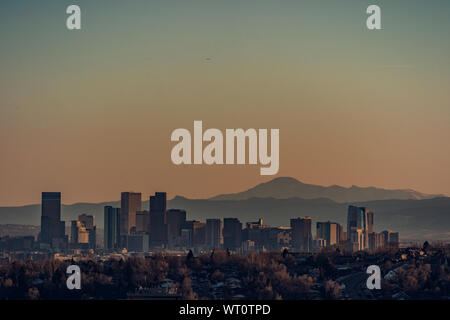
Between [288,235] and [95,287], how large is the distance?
304ft

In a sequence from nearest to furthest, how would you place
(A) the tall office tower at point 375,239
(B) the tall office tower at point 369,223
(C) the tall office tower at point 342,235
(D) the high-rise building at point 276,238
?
1. (A) the tall office tower at point 375,239
2. (D) the high-rise building at point 276,238
3. (B) the tall office tower at point 369,223
4. (C) the tall office tower at point 342,235

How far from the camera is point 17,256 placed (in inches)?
7407

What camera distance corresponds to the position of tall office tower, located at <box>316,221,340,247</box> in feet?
606

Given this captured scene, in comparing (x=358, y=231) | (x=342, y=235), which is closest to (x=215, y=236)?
(x=342, y=235)

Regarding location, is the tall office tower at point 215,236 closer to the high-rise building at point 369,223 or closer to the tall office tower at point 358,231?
the tall office tower at point 358,231

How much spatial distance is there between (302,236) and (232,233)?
46.1 ft

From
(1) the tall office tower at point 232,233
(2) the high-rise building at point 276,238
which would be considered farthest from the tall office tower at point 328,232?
(1) the tall office tower at point 232,233

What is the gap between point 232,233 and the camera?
191 m

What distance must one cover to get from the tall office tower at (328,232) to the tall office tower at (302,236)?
2.29 m

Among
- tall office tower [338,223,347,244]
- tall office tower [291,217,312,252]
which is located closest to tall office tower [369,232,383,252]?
tall office tower [338,223,347,244]

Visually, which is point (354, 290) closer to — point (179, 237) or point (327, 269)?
point (327, 269)

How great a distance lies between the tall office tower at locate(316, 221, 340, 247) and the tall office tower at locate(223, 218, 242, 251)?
15717 millimetres

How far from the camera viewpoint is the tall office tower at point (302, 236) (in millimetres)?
177000

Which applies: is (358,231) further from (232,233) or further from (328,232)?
(232,233)
